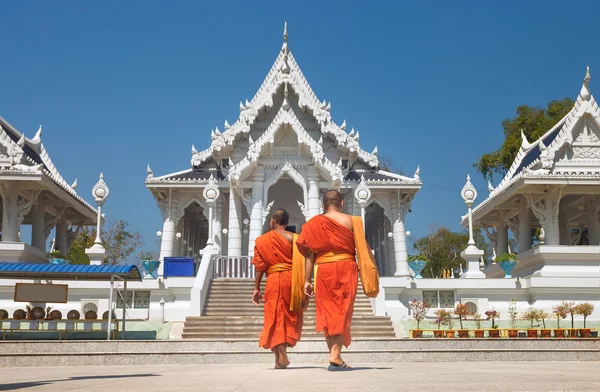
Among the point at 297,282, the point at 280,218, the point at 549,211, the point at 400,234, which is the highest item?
the point at 549,211

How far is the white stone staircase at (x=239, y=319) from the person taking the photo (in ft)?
54.3

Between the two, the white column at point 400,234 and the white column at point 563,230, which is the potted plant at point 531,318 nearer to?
the white column at point 400,234

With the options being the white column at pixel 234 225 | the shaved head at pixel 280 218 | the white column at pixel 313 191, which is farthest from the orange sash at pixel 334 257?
the white column at pixel 234 225

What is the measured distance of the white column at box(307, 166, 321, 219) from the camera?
77.9ft

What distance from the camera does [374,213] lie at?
29.0m

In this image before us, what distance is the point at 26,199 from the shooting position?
22.6 metres

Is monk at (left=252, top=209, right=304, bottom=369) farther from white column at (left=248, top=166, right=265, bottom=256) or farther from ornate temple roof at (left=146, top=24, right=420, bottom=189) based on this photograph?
ornate temple roof at (left=146, top=24, right=420, bottom=189)

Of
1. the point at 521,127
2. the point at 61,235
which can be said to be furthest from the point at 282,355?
the point at 521,127

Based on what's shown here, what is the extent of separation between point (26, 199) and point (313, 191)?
9.45 meters

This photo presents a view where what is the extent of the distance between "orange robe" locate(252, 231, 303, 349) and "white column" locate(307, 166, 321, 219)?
1467cm

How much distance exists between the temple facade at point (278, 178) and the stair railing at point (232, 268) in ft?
5.58

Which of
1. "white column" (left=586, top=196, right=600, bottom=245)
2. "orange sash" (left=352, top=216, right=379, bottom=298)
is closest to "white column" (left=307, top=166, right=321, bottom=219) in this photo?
"white column" (left=586, top=196, right=600, bottom=245)

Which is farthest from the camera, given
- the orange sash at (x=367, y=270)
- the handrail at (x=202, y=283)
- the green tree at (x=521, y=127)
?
the green tree at (x=521, y=127)

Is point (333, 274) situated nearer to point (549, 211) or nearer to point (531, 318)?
point (531, 318)
